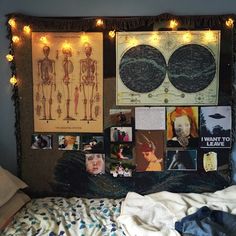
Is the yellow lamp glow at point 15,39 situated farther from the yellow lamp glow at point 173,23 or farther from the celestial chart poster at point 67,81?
the yellow lamp glow at point 173,23

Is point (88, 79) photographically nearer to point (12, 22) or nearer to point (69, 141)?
point (69, 141)

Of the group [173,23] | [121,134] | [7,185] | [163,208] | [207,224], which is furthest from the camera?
[121,134]

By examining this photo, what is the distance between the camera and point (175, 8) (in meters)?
2.31

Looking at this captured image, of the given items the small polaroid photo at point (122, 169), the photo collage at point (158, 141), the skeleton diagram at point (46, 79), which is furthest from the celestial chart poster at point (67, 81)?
the small polaroid photo at point (122, 169)

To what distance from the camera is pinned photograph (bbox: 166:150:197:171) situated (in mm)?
2391

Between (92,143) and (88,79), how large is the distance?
0.47 metres

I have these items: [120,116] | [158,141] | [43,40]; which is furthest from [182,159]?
[43,40]

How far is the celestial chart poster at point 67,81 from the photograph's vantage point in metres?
2.34

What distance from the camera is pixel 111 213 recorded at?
216cm

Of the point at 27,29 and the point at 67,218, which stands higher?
the point at 27,29

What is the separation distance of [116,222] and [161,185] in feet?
1.76

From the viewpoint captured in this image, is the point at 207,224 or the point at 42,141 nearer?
the point at 207,224

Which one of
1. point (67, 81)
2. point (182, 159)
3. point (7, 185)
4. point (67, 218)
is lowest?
point (67, 218)

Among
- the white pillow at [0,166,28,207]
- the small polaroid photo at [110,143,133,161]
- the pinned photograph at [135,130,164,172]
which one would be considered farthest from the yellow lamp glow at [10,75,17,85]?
the pinned photograph at [135,130,164,172]
